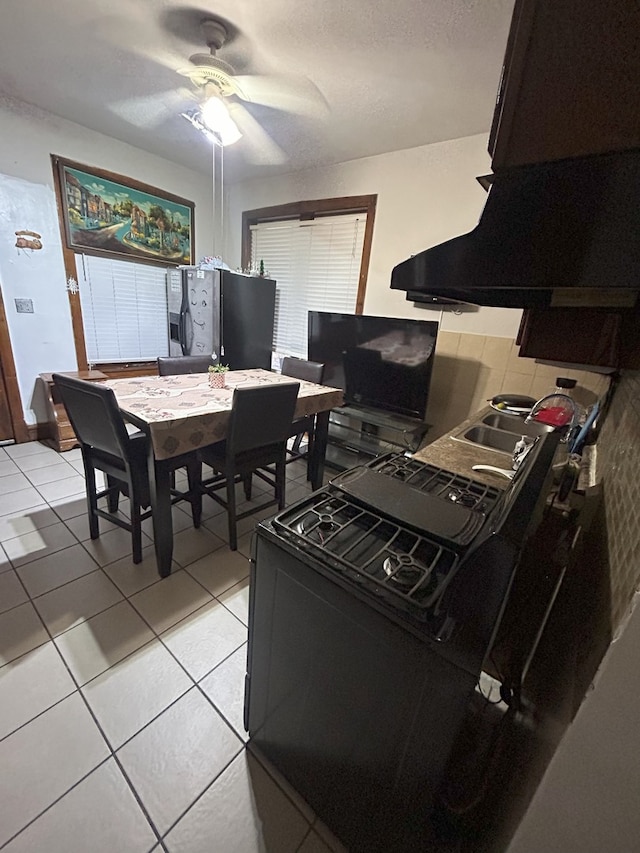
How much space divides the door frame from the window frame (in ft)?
8.24

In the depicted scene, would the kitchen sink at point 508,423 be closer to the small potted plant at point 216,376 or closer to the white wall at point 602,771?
the small potted plant at point 216,376

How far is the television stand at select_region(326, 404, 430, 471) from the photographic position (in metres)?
→ 2.79

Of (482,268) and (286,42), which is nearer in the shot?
(482,268)

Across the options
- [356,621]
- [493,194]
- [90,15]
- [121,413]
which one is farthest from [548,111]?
[90,15]

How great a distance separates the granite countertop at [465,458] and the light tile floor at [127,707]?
45.6 inches

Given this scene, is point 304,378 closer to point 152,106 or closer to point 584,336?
point 584,336

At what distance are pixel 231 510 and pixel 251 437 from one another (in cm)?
45

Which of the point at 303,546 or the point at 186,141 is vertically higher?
the point at 186,141

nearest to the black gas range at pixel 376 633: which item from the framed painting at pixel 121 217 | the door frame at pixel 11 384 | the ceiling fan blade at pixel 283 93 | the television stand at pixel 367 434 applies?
the television stand at pixel 367 434

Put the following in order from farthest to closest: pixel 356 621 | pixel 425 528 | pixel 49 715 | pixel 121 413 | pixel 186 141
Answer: pixel 186 141 → pixel 121 413 → pixel 49 715 → pixel 425 528 → pixel 356 621

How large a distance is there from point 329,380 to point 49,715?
8.80 ft

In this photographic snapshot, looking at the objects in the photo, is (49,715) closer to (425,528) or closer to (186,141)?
(425,528)

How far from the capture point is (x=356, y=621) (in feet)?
2.38

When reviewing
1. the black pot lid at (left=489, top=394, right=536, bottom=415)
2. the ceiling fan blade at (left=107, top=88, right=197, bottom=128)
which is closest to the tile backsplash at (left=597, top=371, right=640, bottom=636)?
the black pot lid at (left=489, top=394, right=536, bottom=415)
